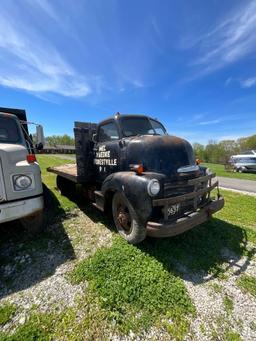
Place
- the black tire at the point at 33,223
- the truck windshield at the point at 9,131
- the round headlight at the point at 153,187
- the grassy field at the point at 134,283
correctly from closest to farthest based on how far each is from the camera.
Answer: the grassy field at the point at 134,283 < the round headlight at the point at 153,187 < the black tire at the point at 33,223 < the truck windshield at the point at 9,131

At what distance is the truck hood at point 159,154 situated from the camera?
3520 millimetres

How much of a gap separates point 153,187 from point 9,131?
3.60 metres

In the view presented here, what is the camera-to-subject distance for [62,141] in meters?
71.6

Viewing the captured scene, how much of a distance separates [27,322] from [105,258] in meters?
1.32

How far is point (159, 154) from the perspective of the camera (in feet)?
11.6

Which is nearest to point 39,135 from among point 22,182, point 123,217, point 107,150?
point 107,150

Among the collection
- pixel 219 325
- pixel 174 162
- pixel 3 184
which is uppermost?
pixel 174 162

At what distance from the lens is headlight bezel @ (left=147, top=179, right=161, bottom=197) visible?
299 centimetres

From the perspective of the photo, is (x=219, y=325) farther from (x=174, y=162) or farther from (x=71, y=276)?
(x=174, y=162)

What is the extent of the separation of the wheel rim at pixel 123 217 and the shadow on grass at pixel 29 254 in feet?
3.48

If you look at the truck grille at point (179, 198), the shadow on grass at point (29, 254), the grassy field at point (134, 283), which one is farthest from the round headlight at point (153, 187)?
the shadow on grass at point (29, 254)

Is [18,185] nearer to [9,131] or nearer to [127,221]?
[9,131]

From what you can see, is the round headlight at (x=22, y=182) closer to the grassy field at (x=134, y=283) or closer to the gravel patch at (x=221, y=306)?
the grassy field at (x=134, y=283)

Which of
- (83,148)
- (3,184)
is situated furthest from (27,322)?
(83,148)
